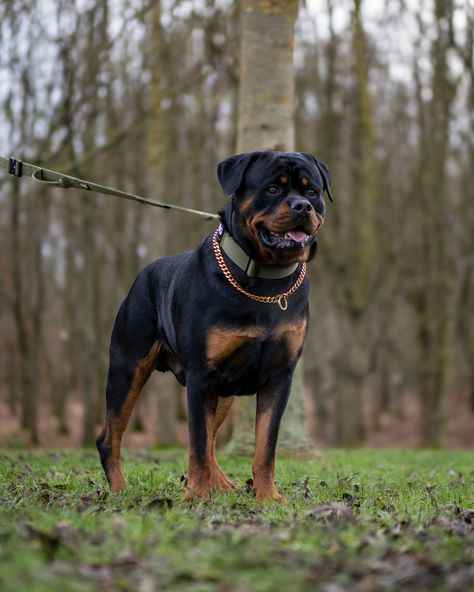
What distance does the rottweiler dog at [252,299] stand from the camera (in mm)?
5125

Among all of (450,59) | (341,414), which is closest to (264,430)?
(341,414)

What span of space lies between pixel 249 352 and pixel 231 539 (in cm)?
176

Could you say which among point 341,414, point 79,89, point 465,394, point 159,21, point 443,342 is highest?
point 159,21

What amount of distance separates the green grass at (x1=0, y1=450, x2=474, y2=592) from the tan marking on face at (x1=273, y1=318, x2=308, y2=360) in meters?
0.95

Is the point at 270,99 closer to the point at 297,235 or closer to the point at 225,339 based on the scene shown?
the point at 297,235

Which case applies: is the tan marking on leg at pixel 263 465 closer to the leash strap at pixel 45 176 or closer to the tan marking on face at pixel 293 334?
the tan marking on face at pixel 293 334

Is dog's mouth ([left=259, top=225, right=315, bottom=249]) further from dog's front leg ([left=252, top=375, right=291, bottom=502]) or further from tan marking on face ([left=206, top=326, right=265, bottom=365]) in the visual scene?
dog's front leg ([left=252, top=375, right=291, bottom=502])

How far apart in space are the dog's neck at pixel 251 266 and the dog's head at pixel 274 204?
0.12 ft

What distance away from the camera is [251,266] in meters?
5.25

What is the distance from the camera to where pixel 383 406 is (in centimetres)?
3338

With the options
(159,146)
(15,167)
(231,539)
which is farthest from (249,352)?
(159,146)

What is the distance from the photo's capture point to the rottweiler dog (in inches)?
202

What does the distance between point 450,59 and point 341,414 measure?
341 inches

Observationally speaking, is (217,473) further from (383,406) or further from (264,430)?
(383,406)
